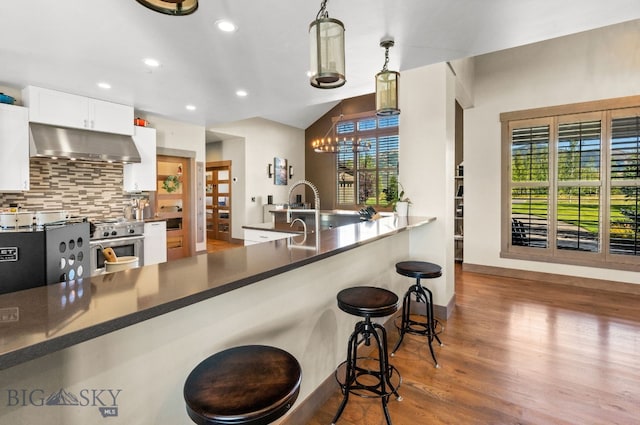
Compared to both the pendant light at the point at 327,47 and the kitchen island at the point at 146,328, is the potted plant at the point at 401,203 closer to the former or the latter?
the kitchen island at the point at 146,328

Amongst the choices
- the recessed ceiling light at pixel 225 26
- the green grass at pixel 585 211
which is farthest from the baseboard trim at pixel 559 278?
the recessed ceiling light at pixel 225 26

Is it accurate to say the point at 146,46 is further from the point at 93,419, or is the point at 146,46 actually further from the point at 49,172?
the point at 93,419

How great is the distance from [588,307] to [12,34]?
21.1 ft

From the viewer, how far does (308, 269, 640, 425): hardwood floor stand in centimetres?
193

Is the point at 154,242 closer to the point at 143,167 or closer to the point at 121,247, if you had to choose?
the point at 121,247

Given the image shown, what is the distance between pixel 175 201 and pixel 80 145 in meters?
2.16

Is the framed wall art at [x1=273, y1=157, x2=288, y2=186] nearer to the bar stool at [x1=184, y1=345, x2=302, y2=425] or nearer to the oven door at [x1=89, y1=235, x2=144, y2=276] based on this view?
the oven door at [x1=89, y1=235, x2=144, y2=276]

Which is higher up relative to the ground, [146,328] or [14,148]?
[14,148]

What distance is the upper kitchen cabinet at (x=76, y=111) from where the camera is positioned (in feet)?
12.3

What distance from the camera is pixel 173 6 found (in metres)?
1.25

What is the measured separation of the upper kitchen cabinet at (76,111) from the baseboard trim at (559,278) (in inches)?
235

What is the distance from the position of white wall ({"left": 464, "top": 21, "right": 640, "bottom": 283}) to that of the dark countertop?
470cm

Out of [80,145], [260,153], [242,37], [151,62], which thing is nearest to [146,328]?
[242,37]

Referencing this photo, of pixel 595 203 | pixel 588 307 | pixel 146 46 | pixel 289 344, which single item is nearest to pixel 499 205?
pixel 595 203
